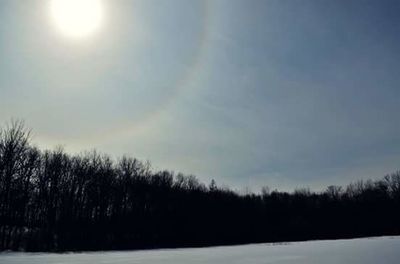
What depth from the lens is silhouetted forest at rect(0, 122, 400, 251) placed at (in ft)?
166

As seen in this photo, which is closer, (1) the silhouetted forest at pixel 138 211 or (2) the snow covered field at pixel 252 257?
(2) the snow covered field at pixel 252 257

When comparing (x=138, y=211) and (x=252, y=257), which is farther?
(x=138, y=211)

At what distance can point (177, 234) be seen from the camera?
7888 cm

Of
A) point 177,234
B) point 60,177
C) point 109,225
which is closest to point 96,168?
point 60,177

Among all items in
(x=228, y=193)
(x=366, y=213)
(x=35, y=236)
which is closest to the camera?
(x=35, y=236)

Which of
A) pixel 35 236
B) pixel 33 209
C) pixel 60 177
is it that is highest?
pixel 60 177

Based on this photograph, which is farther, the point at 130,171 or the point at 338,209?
the point at 338,209

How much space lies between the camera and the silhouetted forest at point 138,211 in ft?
166

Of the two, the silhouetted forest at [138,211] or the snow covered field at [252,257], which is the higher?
the silhouetted forest at [138,211]

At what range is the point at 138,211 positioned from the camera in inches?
3086

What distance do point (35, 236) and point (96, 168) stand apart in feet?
99.0

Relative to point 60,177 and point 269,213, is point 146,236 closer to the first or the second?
point 60,177

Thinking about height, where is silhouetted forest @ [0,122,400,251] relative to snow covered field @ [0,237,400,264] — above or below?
above

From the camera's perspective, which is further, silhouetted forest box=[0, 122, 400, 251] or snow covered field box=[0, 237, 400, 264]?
silhouetted forest box=[0, 122, 400, 251]
